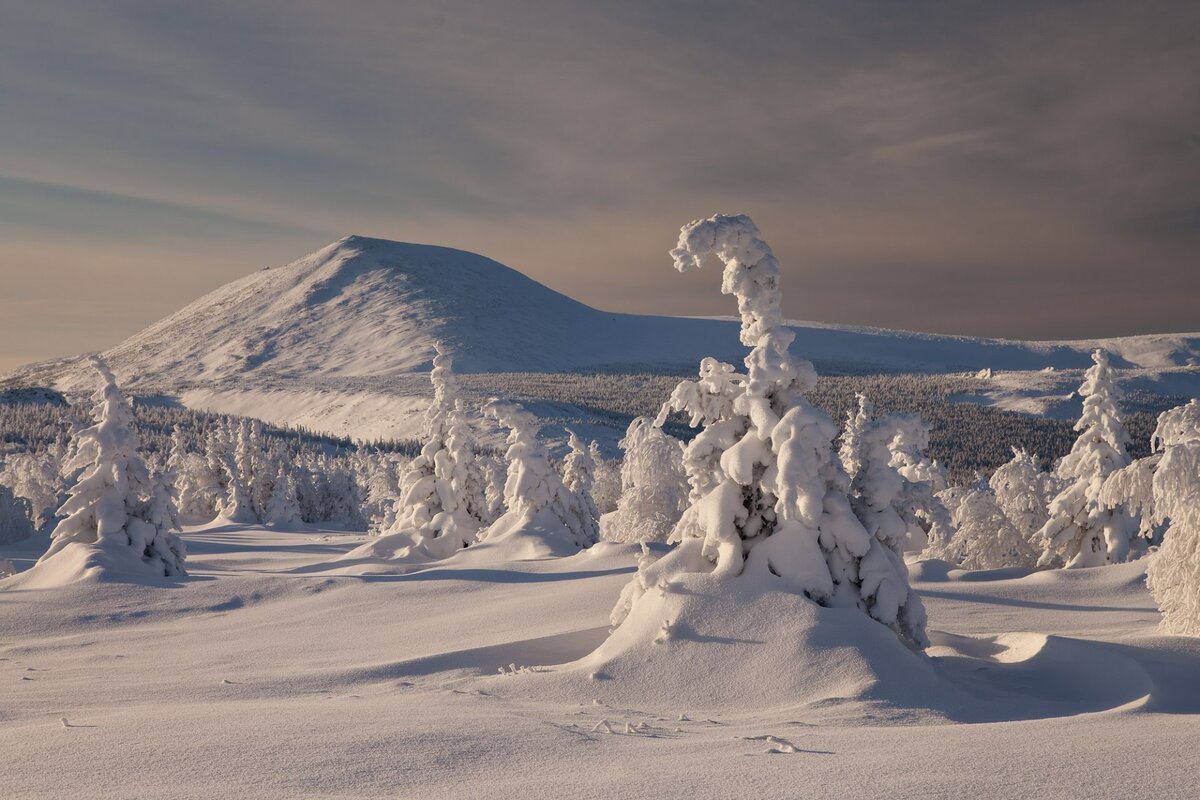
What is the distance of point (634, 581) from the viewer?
46.6 ft

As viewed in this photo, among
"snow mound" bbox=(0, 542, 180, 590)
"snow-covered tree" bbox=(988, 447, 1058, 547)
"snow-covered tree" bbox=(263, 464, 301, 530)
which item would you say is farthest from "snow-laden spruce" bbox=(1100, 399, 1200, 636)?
"snow-covered tree" bbox=(263, 464, 301, 530)

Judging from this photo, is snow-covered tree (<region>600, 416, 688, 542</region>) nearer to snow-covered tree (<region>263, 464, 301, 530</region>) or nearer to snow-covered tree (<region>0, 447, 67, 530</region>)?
snow-covered tree (<region>263, 464, 301, 530</region>)

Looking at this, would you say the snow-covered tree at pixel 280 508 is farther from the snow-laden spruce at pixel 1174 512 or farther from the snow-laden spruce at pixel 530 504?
the snow-laden spruce at pixel 1174 512

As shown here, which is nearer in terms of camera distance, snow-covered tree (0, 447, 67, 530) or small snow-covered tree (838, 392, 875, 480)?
small snow-covered tree (838, 392, 875, 480)

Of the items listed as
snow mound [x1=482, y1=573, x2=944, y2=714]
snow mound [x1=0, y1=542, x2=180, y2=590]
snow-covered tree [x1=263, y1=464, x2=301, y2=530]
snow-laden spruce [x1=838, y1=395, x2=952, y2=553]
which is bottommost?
snow-covered tree [x1=263, y1=464, x2=301, y2=530]

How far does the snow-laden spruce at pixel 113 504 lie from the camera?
26.2 metres

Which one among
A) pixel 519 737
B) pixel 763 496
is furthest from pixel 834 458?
pixel 519 737

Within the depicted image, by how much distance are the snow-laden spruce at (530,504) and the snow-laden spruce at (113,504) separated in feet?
32.7

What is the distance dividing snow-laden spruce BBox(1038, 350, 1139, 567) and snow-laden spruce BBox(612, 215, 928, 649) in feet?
66.1

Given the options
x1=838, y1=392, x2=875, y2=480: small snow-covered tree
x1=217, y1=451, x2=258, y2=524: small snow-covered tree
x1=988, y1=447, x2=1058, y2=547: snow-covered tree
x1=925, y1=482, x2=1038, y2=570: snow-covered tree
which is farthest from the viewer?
x1=217, y1=451, x2=258, y2=524: small snow-covered tree

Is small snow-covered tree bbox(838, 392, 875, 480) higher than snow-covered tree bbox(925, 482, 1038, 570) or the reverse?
higher

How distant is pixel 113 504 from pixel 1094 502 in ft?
100

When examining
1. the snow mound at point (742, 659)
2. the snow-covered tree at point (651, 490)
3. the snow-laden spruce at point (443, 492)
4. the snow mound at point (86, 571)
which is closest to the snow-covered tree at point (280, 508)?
the snow-covered tree at point (651, 490)

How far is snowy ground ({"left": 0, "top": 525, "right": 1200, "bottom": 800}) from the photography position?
7.37 meters
